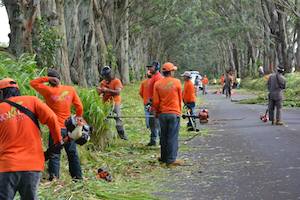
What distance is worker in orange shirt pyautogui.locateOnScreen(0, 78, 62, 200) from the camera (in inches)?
229

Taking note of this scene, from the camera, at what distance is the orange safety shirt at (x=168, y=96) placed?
11625mm

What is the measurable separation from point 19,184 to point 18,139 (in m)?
0.45

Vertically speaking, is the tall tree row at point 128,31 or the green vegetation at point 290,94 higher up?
the tall tree row at point 128,31

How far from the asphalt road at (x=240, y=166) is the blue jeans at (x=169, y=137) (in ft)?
1.27

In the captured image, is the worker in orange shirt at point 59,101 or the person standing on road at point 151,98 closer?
the worker in orange shirt at point 59,101

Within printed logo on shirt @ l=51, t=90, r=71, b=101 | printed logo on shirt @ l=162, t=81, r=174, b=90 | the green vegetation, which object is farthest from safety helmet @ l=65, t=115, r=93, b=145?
the green vegetation

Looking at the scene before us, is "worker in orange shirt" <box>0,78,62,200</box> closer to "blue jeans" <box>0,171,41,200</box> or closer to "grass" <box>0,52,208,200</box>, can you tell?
"blue jeans" <box>0,171,41,200</box>

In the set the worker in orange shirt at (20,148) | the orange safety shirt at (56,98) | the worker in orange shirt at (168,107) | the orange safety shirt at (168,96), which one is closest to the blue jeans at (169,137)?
the worker in orange shirt at (168,107)

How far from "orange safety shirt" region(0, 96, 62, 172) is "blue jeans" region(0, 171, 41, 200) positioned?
0.16ft

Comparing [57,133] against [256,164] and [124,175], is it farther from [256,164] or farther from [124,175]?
[256,164]

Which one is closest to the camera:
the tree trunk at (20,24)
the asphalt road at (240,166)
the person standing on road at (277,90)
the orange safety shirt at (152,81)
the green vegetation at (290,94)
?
the asphalt road at (240,166)

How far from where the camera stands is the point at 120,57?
38.5m

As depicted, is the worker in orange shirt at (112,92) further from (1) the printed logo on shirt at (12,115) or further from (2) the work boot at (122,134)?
(1) the printed logo on shirt at (12,115)

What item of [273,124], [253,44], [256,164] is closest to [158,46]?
[253,44]
